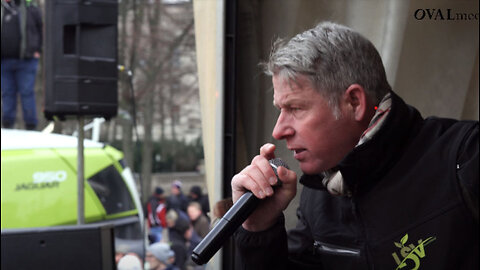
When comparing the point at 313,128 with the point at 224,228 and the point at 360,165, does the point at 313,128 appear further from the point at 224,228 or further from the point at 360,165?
the point at 224,228

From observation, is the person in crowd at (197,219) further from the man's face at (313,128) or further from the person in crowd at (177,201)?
the man's face at (313,128)

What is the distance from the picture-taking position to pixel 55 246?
3.46 metres

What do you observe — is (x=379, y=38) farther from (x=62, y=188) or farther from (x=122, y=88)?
(x=122, y=88)

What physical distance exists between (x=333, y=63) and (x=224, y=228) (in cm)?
48

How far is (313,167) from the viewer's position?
5.94ft

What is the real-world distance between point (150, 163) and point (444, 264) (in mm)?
17062

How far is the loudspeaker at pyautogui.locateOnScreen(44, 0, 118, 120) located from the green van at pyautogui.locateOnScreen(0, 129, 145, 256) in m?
2.22

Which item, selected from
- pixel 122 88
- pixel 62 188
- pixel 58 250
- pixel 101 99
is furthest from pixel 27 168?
pixel 122 88

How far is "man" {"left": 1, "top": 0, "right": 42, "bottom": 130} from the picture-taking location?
770cm

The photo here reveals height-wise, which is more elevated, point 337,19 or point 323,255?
point 337,19

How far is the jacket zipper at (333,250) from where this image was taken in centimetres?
184

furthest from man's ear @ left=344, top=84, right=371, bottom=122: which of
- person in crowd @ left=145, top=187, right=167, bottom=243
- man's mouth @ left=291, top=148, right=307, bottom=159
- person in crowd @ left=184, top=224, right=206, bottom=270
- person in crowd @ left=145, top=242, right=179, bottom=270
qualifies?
person in crowd @ left=145, top=187, right=167, bottom=243

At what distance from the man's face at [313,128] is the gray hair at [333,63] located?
0.02 meters

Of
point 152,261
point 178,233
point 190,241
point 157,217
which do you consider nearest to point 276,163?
point 152,261
